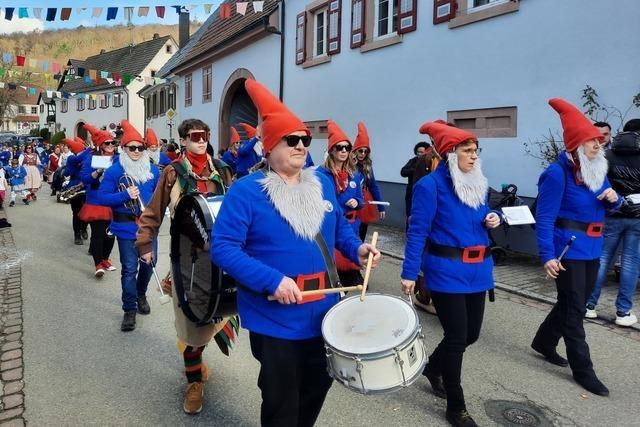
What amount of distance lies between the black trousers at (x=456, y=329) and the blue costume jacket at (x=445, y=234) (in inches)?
2.6

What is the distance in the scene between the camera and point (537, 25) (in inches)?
334

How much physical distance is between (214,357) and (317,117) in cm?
1138

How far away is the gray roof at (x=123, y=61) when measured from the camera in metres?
46.5

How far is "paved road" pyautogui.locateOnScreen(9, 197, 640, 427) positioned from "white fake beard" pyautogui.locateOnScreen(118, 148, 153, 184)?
4.62 ft

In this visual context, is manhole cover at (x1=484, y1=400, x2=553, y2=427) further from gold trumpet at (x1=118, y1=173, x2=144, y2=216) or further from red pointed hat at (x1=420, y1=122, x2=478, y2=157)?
gold trumpet at (x1=118, y1=173, x2=144, y2=216)

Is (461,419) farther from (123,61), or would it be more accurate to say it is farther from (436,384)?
(123,61)

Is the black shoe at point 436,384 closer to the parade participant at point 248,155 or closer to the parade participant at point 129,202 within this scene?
the parade participant at point 129,202

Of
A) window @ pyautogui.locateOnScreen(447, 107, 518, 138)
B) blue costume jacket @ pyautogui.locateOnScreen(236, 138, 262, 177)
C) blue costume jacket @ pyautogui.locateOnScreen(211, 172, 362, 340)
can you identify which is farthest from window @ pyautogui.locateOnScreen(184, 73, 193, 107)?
blue costume jacket @ pyautogui.locateOnScreen(211, 172, 362, 340)

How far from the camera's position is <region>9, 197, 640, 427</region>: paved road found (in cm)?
342

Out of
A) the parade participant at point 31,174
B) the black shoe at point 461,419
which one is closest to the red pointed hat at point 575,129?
the black shoe at point 461,419

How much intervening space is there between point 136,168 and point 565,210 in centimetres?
386

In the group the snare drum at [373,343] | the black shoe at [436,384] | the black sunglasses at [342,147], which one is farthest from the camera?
the black sunglasses at [342,147]

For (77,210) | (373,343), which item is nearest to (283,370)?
(373,343)

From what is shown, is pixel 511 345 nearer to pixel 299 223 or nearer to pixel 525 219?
pixel 525 219
